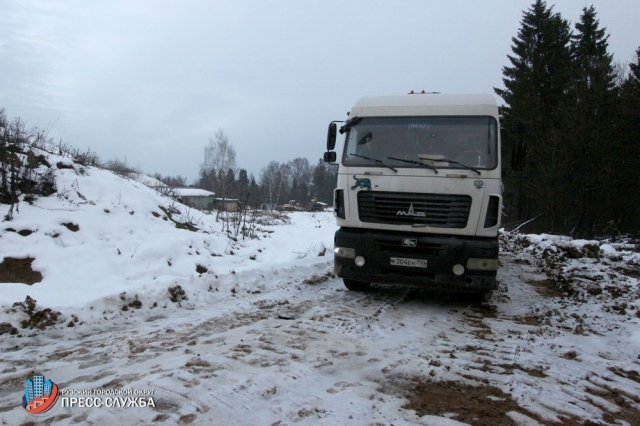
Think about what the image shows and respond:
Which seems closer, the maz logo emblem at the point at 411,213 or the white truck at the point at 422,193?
the white truck at the point at 422,193

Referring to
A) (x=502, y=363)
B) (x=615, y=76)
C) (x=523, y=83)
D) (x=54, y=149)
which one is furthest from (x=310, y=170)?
(x=502, y=363)

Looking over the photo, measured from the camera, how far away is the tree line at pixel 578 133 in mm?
21406

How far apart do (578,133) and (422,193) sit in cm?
2108

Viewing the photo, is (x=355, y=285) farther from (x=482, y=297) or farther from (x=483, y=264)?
(x=483, y=264)

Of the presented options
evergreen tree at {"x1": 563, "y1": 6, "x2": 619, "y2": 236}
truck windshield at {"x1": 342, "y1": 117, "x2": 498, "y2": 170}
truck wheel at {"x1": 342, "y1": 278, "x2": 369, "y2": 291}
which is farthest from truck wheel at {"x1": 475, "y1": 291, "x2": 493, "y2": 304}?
evergreen tree at {"x1": 563, "y1": 6, "x2": 619, "y2": 236}

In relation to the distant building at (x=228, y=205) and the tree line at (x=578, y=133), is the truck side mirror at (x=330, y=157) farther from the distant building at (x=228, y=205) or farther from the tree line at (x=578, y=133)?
the tree line at (x=578, y=133)

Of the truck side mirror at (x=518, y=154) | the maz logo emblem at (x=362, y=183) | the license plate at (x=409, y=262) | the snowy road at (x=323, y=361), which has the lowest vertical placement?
the snowy road at (x=323, y=361)

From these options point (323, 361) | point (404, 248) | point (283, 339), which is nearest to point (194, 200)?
point (404, 248)

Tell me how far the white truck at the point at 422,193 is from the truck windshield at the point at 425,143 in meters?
0.01

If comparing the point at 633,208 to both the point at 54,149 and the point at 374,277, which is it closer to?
the point at 374,277

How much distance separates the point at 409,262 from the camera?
19.1 feet

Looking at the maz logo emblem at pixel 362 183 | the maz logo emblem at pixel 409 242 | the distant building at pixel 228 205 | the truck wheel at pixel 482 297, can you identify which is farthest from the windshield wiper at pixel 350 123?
the distant building at pixel 228 205

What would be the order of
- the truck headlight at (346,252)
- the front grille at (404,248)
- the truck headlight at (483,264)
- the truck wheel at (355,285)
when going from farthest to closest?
the truck wheel at (355,285) → the truck headlight at (346,252) → the front grille at (404,248) → the truck headlight at (483,264)

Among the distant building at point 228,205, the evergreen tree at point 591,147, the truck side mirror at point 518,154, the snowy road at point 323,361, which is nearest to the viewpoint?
the snowy road at point 323,361
